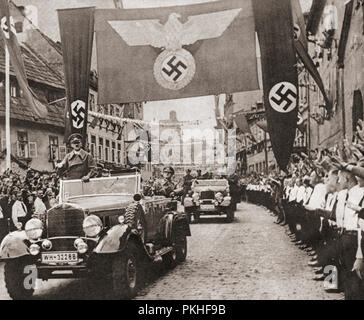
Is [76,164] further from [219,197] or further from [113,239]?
[219,197]

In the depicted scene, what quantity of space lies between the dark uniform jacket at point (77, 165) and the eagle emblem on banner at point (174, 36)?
1.40m

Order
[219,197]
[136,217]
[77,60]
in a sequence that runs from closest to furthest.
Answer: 1. [136,217]
2. [77,60]
3. [219,197]

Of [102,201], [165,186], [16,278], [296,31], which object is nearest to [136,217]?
[102,201]

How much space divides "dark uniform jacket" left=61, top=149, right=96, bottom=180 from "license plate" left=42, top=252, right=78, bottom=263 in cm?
157

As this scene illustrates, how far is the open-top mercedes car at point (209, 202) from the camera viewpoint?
14055mm

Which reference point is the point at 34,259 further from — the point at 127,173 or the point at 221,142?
the point at 221,142

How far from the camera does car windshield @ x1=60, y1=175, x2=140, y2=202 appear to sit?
21.4 feet

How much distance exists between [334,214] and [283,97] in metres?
1.68

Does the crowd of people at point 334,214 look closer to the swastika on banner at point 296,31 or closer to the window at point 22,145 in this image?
the swastika on banner at point 296,31

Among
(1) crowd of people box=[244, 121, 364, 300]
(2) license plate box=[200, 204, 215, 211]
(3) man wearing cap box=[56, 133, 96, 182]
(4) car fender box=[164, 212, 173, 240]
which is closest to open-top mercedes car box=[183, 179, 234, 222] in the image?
(2) license plate box=[200, 204, 215, 211]

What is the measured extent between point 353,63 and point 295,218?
3.10 metres

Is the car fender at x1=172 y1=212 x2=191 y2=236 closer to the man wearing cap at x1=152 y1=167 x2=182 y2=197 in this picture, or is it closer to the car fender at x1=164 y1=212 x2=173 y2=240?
the car fender at x1=164 y1=212 x2=173 y2=240

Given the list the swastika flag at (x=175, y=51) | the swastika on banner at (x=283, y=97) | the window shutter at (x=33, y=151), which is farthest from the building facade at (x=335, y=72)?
the window shutter at (x=33, y=151)

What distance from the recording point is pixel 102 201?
623 cm
